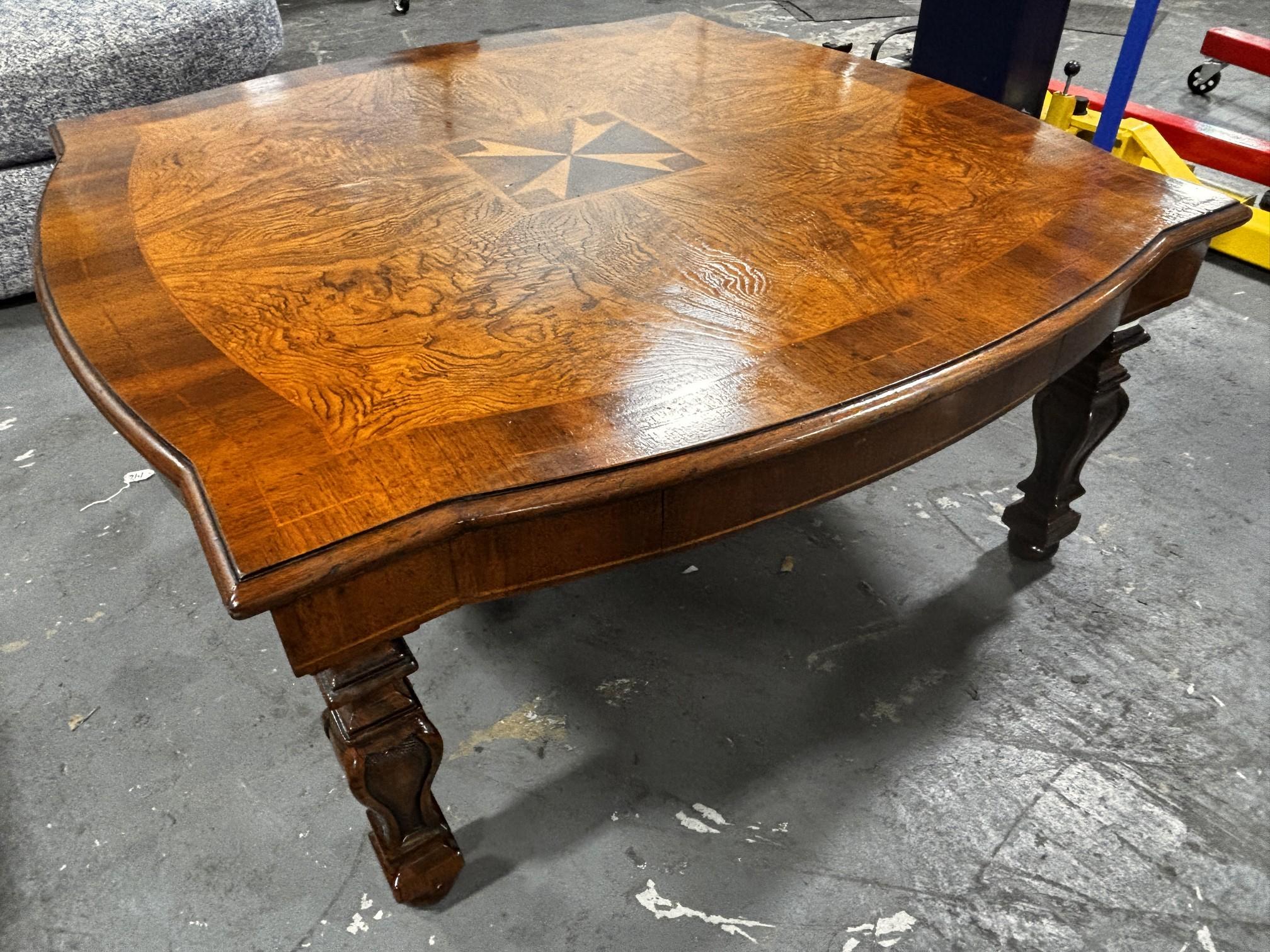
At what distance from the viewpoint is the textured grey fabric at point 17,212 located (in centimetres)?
209

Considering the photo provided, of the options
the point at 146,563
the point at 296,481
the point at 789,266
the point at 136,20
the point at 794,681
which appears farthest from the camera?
the point at 136,20

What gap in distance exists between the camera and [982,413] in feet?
3.15

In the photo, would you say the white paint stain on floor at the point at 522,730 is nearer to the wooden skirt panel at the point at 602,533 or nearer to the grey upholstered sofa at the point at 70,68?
the wooden skirt panel at the point at 602,533

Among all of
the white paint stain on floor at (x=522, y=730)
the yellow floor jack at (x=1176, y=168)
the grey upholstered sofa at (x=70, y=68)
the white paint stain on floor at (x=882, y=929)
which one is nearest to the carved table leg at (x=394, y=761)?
the white paint stain on floor at (x=522, y=730)

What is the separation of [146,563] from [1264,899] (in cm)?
159

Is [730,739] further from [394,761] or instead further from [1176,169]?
[1176,169]

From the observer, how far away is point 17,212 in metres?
2.11

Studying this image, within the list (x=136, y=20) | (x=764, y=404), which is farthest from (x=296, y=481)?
(x=136, y=20)

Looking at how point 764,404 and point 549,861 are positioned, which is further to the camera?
point 549,861

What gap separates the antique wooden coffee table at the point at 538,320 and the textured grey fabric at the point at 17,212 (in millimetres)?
816

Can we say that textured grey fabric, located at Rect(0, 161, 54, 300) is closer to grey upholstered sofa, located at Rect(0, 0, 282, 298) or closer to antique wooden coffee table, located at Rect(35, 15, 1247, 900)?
grey upholstered sofa, located at Rect(0, 0, 282, 298)

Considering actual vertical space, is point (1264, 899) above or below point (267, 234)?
below

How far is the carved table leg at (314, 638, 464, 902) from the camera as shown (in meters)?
0.84

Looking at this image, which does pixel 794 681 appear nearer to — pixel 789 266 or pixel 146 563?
pixel 789 266
